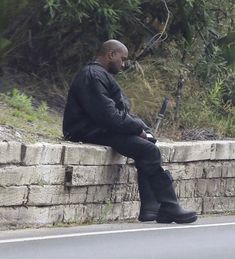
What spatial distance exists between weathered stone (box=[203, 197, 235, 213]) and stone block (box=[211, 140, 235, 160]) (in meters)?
0.56

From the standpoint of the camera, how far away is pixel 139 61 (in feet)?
56.3

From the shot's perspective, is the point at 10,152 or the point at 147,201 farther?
the point at 147,201

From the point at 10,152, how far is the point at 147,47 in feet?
22.2

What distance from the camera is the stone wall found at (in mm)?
10938

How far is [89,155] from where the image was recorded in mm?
11727

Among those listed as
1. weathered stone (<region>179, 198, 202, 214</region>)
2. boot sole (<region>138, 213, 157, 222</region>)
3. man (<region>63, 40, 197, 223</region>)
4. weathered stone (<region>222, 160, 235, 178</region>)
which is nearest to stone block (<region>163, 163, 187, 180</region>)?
weathered stone (<region>179, 198, 202, 214</region>)

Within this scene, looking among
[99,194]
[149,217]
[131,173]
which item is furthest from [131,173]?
[149,217]

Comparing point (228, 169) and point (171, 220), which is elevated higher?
point (228, 169)

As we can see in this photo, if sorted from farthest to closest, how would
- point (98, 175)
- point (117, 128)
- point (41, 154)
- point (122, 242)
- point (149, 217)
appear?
point (98, 175) → point (149, 217) → point (117, 128) → point (41, 154) → point (122, 242)

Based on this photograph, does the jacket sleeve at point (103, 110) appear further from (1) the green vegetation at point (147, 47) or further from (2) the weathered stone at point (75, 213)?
(1) the green vegetation at point (147, 47)

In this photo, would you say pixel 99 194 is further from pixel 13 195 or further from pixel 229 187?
pixel 229 187

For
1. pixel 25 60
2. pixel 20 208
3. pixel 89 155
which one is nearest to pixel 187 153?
pixel 89 155

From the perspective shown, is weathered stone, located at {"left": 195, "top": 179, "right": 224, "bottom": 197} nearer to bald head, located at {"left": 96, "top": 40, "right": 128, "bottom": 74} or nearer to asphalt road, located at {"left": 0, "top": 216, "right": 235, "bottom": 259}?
asphalt road, located at {"left": 0, "top": 216, "right": 235, "bottom": 259}

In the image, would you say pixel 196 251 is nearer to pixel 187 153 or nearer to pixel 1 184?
pixel 1 184
